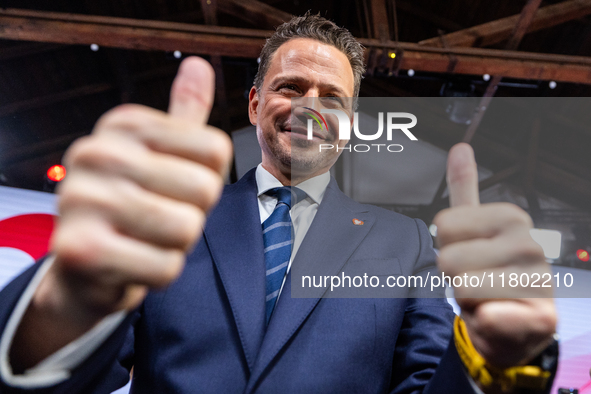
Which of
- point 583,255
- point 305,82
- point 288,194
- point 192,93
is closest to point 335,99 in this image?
point 305,82

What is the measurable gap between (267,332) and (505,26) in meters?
3.98

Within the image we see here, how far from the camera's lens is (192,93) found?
49 cm

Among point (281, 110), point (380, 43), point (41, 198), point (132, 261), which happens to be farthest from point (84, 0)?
point (132, 261)

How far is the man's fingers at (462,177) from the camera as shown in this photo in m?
0.55

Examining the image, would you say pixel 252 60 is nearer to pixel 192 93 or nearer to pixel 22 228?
pixel 22 228

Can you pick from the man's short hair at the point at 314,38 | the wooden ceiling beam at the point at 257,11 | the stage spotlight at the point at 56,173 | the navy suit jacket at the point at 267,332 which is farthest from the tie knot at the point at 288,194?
the stage spotlight at the point at 56,173

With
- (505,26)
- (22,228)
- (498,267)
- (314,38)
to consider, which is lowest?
(498,267)

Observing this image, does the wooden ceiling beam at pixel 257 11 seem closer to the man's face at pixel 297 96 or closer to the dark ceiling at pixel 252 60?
the dark ceiling at pixel 252 60

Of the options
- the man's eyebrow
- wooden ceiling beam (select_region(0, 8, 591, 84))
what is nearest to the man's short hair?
Result: the man's eyebrow

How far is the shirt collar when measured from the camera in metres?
1.32

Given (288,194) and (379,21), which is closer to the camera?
(288,194)

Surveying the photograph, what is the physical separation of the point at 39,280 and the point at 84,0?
4898 millimetres

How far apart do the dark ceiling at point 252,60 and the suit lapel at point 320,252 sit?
8.12ft

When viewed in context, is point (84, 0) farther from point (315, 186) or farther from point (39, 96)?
point (315, 186)
